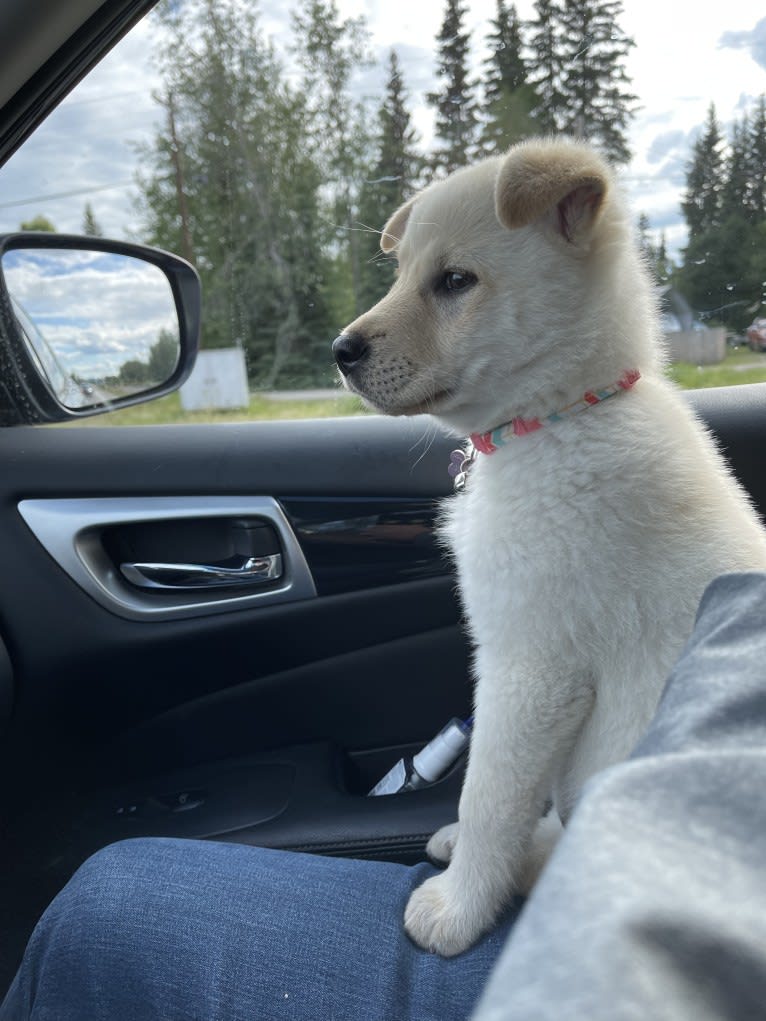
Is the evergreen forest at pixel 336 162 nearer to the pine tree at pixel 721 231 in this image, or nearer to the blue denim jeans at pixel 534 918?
the pine tree at pixel 721 231

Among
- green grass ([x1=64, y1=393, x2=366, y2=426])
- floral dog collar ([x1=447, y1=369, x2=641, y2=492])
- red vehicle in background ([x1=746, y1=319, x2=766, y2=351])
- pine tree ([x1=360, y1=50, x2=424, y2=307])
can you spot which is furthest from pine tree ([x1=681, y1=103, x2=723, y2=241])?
green grass ([x1=64, y1=393, x2=366, y2=426])

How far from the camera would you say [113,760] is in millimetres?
2457

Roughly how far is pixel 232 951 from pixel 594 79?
6.57 ft

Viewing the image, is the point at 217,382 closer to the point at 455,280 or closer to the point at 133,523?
the point at 133,523

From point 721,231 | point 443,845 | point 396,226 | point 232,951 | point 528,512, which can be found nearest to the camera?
point 232,951

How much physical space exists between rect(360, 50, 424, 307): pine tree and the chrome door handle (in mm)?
752

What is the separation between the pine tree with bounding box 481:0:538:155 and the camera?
216 centimetres

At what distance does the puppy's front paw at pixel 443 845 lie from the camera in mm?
1794

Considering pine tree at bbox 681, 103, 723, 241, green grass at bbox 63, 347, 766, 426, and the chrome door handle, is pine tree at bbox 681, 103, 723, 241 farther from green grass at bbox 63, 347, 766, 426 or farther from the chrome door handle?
the chrome door handle

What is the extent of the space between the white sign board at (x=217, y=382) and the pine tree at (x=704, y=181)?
1.33 m

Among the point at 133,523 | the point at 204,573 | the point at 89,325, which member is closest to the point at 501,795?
the point at 204,573

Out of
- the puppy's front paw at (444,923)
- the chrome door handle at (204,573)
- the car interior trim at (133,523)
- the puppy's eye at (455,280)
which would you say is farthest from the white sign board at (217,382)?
the puppy's front paw at (444,923)

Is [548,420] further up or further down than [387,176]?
further down

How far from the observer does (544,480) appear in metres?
1.50
